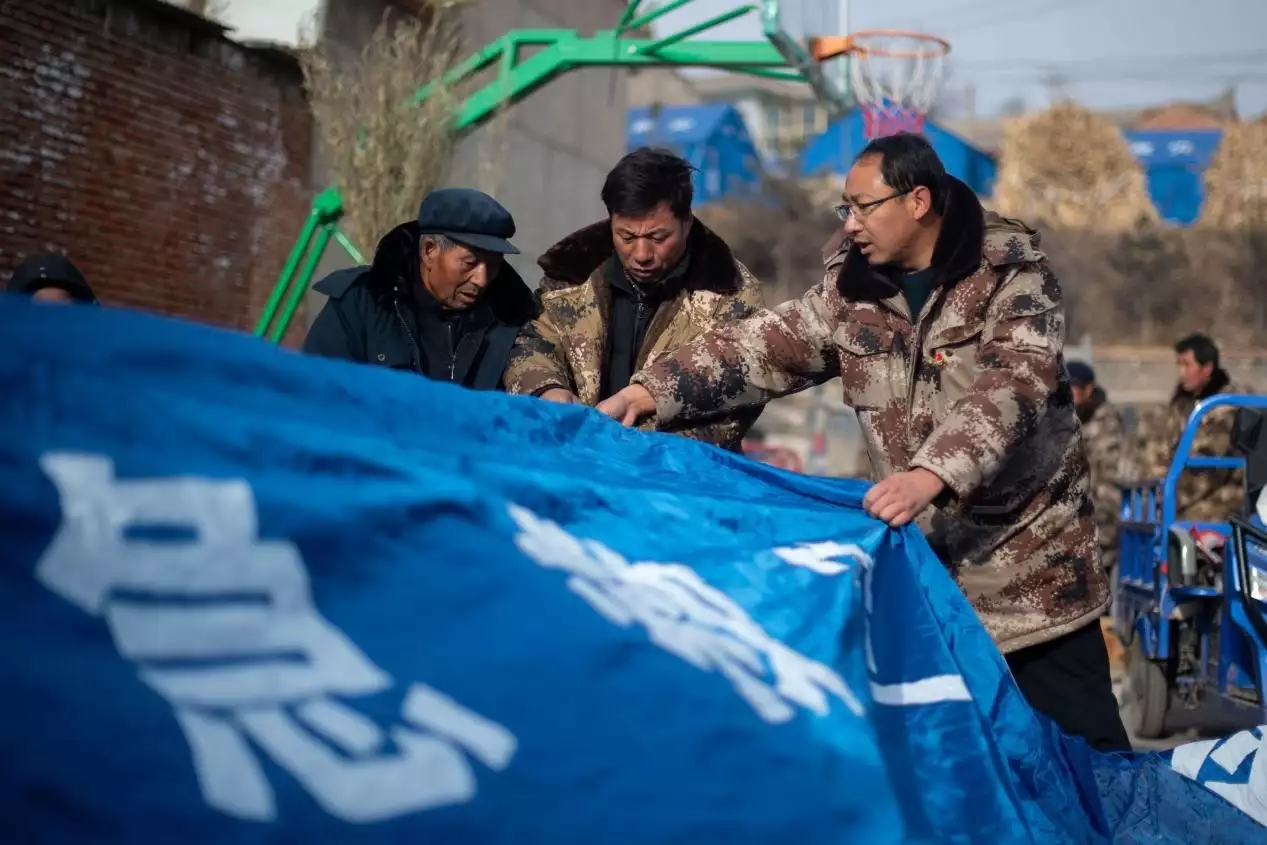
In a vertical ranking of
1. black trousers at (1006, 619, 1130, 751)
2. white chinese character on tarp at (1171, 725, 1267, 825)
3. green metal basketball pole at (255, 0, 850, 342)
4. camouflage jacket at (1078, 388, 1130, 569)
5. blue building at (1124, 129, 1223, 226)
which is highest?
blue building at (1124, 129, 1223, 226)

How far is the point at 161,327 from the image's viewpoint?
2.01 m

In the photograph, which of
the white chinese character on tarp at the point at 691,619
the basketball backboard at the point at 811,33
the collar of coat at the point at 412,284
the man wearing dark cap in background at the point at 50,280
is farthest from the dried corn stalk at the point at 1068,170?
the white chinese character on tarp at the point at 691,619

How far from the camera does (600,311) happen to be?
4.53 m

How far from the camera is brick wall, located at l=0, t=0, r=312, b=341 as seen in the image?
9.62m

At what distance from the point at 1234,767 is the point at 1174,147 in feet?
164

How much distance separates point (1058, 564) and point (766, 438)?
23.5m

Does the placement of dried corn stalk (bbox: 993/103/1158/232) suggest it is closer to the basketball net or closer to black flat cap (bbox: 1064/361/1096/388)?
the basketball net

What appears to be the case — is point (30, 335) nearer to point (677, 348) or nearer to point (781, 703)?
point (781, 703)

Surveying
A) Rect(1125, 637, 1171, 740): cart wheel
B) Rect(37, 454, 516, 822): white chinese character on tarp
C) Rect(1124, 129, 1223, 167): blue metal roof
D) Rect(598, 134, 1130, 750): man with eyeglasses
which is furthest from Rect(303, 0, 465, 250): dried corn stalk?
Rect(1124, 129, 1223, 167): blue metal roof

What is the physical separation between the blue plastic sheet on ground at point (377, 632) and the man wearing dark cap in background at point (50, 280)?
3222 millimetres

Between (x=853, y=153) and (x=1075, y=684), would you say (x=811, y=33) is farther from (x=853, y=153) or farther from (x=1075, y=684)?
(x=853, y=153)

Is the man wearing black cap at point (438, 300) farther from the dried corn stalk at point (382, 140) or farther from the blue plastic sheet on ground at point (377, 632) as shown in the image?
the dried corn stalk at point (382, 140)

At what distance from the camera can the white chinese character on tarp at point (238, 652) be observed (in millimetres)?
1771

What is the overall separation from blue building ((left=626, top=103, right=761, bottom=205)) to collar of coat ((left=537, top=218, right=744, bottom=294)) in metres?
35.2
